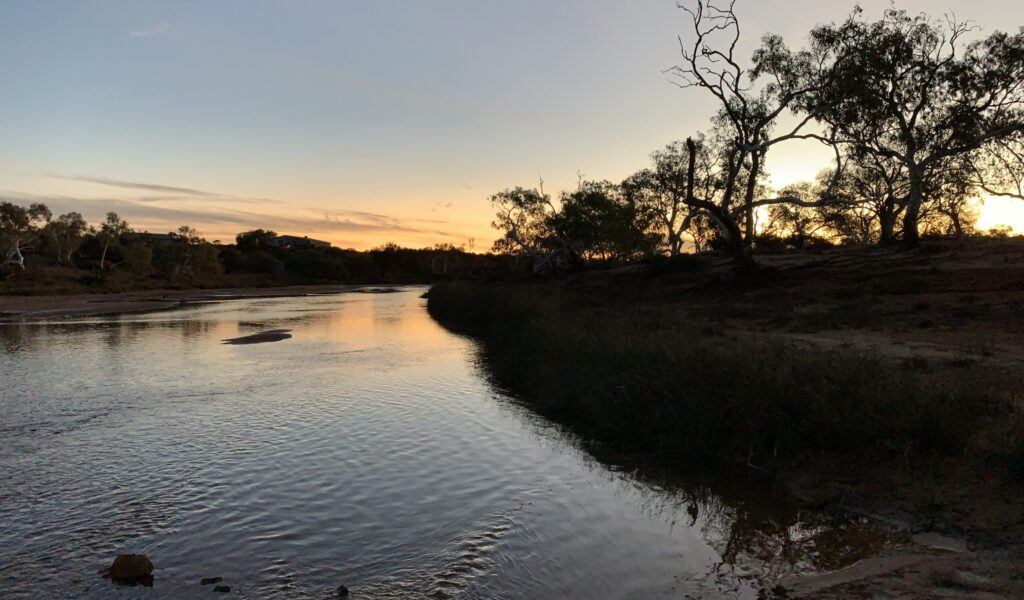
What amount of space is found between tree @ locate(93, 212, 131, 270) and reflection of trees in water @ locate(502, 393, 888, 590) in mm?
115688

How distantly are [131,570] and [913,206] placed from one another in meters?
33.3

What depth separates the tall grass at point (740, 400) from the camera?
29.0ft

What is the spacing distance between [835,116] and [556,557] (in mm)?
27329

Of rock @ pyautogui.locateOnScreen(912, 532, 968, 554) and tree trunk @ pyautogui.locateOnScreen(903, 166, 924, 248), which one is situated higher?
tree trunk @ pyautogui.locateOnScreen(903, 166, 924, 248)

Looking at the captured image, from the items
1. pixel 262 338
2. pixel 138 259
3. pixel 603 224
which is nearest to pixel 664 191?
pixel 603 224

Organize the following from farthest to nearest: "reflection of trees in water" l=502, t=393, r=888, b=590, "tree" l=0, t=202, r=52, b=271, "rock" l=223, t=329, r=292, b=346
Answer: "tree" l=0, t=202, r=52, b=271
"rock" l=223, t=329, r=292, b=346
"reflection of trees in water" l=502, t=393, r=888, b=590

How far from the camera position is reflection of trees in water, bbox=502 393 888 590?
6.63 m

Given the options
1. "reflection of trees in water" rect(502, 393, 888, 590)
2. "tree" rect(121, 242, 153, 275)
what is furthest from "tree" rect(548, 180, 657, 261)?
"tree" rect(121, 242, 153, 275)

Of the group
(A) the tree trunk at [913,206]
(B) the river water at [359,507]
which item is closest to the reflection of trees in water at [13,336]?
(B) the river water at [359,507]

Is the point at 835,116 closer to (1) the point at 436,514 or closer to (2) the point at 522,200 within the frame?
(1) the point at 436,514

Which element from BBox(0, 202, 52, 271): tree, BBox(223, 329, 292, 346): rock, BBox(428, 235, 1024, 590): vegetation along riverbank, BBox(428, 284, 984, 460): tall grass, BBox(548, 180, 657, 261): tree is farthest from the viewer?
BBox(0, 202, 52, 271): tree

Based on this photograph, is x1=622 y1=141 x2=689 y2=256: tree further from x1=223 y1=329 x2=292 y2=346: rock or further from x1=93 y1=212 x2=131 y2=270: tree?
x1=93 y1=212 x2=131 y2=270: tree

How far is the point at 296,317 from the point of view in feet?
165

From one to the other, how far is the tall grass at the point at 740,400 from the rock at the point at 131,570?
7.80 m
